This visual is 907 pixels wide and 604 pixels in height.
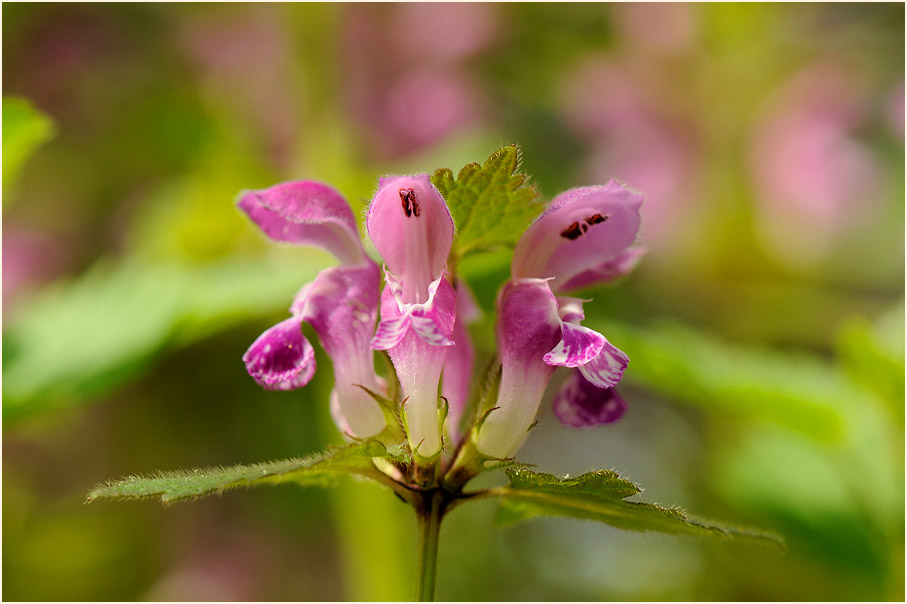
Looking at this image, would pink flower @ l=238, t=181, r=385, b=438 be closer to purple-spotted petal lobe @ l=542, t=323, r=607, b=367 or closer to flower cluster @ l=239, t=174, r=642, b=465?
flower cluster @ l=239, t=174, r=642, b=465

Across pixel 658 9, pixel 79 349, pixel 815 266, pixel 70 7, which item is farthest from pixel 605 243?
pixel 70 7

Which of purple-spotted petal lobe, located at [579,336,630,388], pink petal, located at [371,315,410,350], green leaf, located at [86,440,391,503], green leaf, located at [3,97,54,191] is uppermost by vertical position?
green leaf, located at [3,97,54,191]

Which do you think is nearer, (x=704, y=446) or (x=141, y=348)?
(x=141, y=348)

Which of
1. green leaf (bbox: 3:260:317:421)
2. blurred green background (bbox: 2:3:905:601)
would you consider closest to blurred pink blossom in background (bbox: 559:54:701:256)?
blurred green background (bbox: 2:3:905:601)

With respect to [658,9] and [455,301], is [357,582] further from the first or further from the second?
[658,9]

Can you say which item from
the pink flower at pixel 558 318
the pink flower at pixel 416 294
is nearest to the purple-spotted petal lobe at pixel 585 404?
the pink flower at pixel 558 318

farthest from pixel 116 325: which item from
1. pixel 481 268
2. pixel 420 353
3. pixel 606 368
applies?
pixel 606 368
